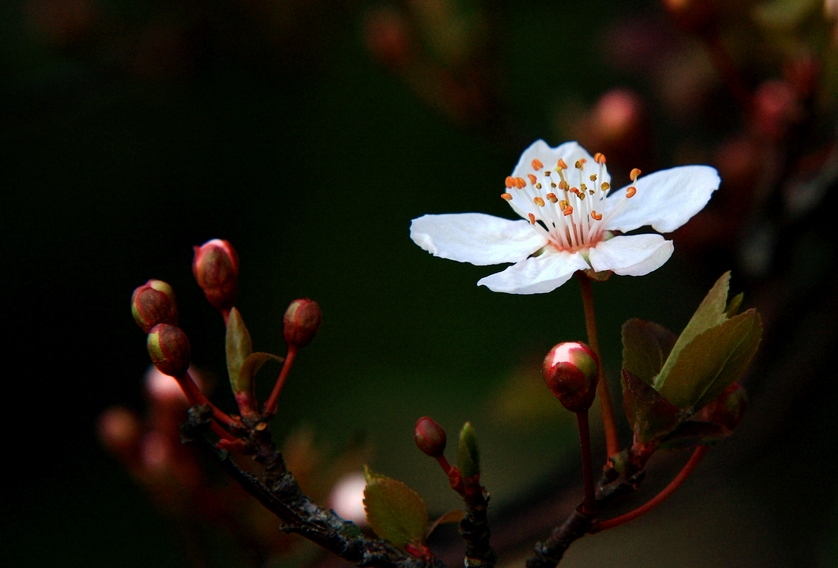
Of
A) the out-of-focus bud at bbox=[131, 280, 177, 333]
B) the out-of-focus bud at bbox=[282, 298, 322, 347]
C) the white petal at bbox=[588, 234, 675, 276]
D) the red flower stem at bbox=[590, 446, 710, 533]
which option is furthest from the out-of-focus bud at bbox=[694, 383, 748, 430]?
the out-of-focus bud at bbox=[131, 280, 177, 333]

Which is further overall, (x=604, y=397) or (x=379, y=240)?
(x=379, y=240)

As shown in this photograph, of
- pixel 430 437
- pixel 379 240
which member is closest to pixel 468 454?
pixel 430 437

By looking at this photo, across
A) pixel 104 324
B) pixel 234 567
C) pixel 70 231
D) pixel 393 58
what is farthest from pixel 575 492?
pixel 70 231

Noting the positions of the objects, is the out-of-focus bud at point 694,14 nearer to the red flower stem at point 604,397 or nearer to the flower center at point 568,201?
the flower center at point 568,201

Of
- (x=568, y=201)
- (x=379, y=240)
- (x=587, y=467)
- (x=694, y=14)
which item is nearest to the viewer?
(x=587, y=467)

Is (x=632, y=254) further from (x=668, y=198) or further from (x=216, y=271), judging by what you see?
(x=216, y=271)

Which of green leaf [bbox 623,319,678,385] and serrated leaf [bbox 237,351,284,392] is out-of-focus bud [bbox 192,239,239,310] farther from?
green leaf [bbox 623,319,678,385]

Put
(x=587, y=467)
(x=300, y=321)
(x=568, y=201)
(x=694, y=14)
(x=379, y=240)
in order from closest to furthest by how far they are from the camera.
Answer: (x=587, y=467) < (x=300, y=321) < (x=568, y=201) < (x=694, y=14) < (x=379, y=240)
